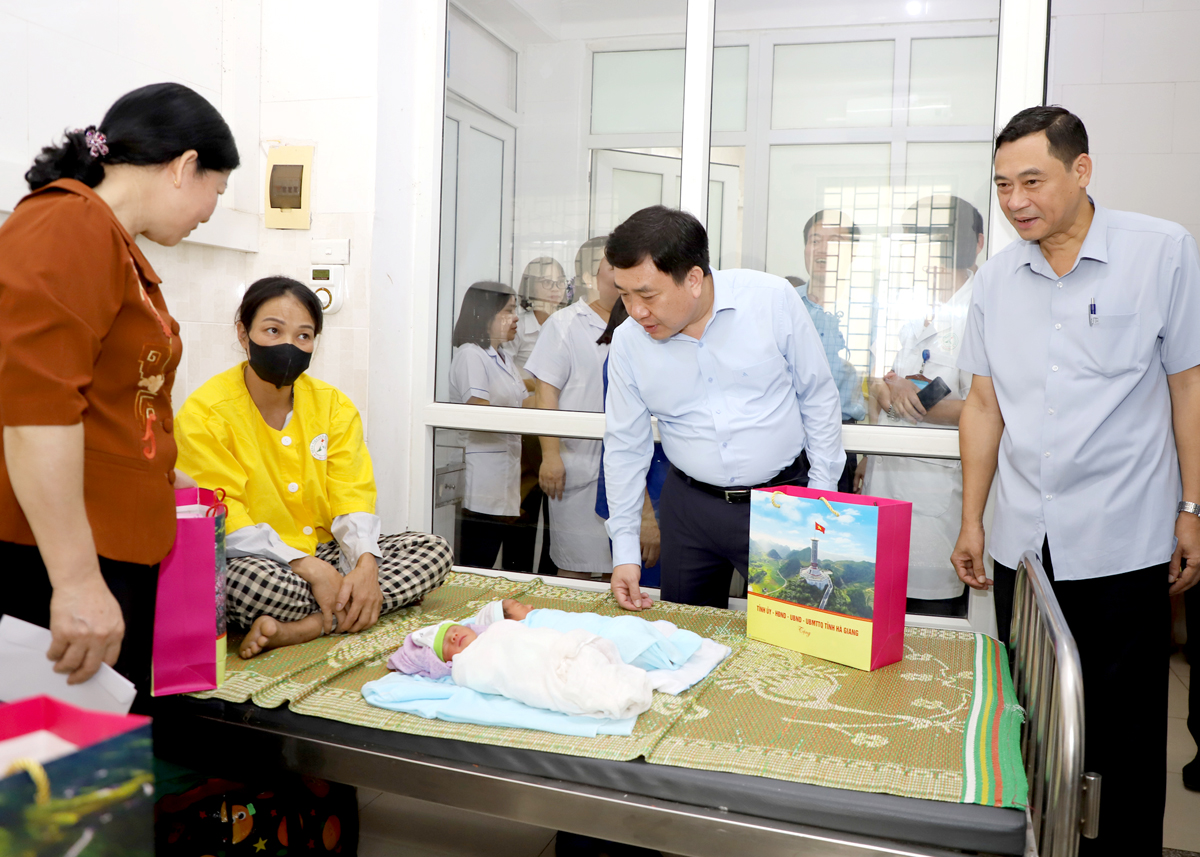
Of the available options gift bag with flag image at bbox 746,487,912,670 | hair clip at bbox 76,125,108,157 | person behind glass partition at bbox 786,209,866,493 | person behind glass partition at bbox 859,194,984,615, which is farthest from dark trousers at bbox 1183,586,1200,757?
hair clip at bbox 76,125,108,157

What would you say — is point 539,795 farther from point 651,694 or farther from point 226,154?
point 226,154

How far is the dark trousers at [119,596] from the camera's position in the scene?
140cm

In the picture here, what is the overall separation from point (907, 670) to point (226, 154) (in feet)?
6.18

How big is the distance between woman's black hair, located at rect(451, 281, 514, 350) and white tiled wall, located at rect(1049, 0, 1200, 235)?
3.04 m

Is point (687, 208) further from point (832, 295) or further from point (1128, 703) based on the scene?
point (1128, 703)

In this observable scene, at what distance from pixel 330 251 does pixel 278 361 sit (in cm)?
87

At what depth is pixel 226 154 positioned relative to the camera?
1545 mm

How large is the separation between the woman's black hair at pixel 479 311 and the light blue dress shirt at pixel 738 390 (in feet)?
3.01

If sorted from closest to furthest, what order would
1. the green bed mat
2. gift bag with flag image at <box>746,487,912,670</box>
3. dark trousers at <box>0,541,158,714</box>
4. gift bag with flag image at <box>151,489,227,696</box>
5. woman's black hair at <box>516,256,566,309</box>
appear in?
dark trousers at <box>0,541,158,714</box>
the green bed mat
gift bag with flag image at <box>151,489,227,696</box>
gift bag with flag image at <box>746,487,912,670</box>
woman's black hair at <box>516,256,566,309</box>

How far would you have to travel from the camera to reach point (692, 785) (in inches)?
62.9

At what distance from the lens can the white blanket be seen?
1800 millimetres

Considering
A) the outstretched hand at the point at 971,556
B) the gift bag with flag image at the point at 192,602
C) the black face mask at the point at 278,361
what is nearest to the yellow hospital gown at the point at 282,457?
the black face mask at the point at 278,361

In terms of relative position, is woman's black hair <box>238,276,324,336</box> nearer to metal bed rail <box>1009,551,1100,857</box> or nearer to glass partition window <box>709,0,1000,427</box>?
glass partition window <box>709,0,1000,427</box>

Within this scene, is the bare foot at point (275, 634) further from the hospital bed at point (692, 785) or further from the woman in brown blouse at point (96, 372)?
the woman in brown blouse at point (96, 372)
